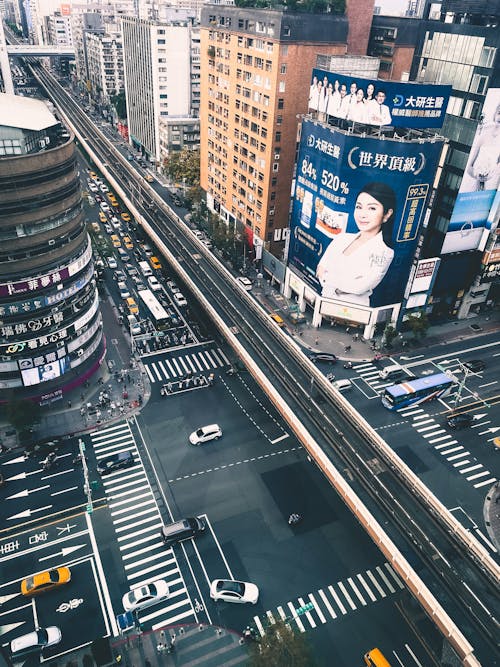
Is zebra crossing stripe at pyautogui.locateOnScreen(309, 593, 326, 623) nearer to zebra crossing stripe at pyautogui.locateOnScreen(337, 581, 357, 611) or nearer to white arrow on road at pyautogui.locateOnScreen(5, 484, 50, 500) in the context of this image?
zebra crossing stripe at pyautogui.locateOnScreen(337, 581, 357, 611)

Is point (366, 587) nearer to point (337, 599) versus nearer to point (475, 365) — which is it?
point (337, 599)

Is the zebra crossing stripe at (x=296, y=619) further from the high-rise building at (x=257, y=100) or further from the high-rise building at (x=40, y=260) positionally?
the high-rise building at (x=257, y=100)

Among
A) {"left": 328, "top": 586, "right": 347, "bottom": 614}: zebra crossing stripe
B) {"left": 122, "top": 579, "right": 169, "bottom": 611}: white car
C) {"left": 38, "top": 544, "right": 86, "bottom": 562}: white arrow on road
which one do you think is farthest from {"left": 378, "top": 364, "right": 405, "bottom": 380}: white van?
{"left": 38, "top": 544, "right": 86, "bottom": 562}: white arrow on road

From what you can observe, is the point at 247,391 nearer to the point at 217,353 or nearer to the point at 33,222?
the point at 217,353

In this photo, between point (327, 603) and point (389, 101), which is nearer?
point (327, 603)

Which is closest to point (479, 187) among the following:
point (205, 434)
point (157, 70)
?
point (205, 434)

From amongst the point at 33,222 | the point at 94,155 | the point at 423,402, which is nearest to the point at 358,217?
the point at 423,402

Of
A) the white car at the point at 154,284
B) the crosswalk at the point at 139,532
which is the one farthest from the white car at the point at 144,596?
the white car at the point at 154,284

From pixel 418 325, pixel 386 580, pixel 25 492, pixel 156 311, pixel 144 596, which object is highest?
pixel 418 325
